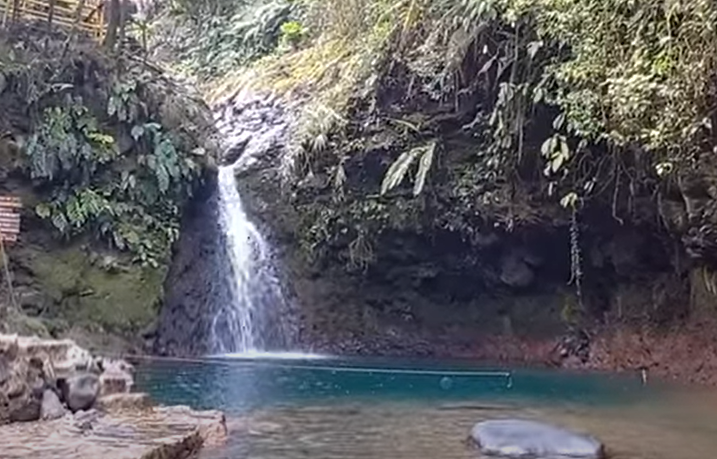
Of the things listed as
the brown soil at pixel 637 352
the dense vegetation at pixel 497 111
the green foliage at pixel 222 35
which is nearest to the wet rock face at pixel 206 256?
the dense vegetation at pixel 497 111

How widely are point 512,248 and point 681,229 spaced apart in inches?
138

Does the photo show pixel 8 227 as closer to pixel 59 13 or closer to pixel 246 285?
pixel 246 285

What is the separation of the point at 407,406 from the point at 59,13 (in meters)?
10.2

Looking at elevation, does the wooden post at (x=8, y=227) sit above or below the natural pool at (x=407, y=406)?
above

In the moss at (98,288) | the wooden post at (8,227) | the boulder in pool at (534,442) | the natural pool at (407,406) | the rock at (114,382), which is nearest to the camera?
the boulder in pool at (534,442)

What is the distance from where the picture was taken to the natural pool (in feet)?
20.2

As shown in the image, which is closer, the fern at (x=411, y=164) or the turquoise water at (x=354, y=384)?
the turquoise water at (x=354, y=384)

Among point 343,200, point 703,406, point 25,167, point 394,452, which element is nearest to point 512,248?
point 343,200

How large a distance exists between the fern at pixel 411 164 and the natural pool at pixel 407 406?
2.70 metres

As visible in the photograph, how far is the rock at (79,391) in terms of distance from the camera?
21.8 feet

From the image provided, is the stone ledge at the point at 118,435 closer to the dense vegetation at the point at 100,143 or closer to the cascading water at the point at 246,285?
the dense vegetation at the point at 100,143

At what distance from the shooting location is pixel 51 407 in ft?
20.8

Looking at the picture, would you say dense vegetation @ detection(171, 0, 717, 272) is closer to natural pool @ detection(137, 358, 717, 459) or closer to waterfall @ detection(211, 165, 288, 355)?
waterfall @ detection(211, 165, 288, 355)

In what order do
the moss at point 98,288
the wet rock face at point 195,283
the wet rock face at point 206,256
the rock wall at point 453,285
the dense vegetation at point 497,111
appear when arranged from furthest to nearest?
the wet rock face at point 206,256 < the wet rock face at point 195,283 < the rock wall at point 453,285 < the moss at point 98,288 < the dense vegetation at point 497,111
